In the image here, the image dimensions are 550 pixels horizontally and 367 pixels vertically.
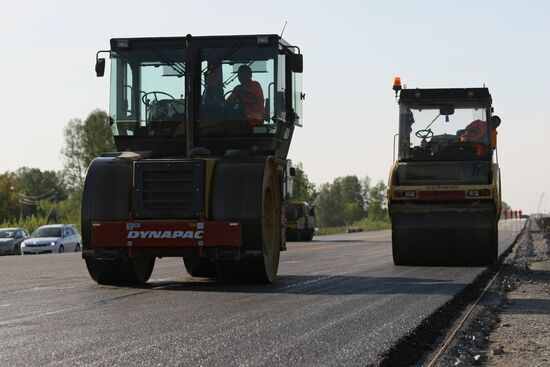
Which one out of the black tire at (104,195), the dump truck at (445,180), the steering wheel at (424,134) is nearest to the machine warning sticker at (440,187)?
the dump truck at (445,180)

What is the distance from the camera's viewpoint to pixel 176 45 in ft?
50.6

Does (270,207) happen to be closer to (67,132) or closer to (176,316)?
(176,316)

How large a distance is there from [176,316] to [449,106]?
12.3 m

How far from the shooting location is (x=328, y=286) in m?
15.0

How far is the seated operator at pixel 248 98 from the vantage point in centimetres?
1520

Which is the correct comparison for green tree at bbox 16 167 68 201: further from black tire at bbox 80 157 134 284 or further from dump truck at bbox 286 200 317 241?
black tire at bbox 80 157 134 284

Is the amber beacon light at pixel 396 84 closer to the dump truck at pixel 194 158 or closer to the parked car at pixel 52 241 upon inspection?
the dump truck at pixel 194 158

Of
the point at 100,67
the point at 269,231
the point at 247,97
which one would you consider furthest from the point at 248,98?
the point at 100,67

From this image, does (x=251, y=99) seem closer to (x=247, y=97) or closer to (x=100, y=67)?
(x=247, y=97)

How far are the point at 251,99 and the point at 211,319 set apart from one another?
227 inches

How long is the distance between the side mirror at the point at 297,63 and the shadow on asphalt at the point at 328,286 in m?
3.26

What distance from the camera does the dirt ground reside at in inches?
331

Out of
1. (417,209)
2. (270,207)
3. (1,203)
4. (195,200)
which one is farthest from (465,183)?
(1,203)

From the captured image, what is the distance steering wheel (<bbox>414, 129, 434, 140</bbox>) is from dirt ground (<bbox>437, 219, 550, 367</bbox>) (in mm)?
4763
